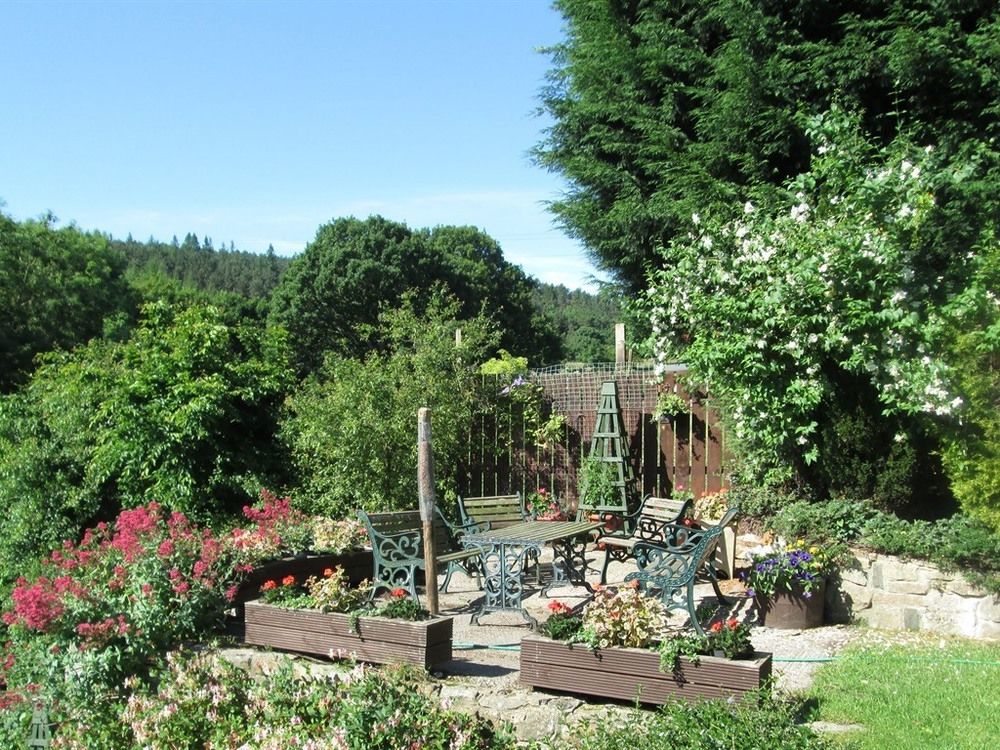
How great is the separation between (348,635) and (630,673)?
160 centimetres

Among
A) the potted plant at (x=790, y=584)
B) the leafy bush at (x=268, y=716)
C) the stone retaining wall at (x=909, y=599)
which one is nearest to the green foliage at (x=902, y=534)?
the stone retaining wall at (x=909, y=599)

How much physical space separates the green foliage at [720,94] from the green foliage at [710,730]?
6.20 meters

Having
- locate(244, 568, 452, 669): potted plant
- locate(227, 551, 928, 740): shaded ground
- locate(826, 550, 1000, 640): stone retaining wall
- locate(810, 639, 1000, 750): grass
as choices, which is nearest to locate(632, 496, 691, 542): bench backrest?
locate(227, 551, 928, 740): shaded ground

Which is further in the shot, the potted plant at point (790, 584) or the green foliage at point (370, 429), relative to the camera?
the green foliage at point (370, 429)

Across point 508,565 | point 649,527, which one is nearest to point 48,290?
point 649,527

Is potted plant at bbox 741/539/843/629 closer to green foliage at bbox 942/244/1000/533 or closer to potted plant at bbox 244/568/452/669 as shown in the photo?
green foliage at bbox 942/244/1000/533

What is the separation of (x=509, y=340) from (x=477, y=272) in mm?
3455

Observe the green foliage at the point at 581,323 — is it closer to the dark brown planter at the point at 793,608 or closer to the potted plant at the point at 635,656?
the dark brown planter at the point at 793,608

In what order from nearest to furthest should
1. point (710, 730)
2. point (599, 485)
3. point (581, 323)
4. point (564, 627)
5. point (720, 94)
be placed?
point (710, 730), point (564, 627), point (720, 94), point (599, 485), point (581, 323)

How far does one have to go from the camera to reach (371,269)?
112 ft

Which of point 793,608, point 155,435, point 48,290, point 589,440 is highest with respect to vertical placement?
point 48,290

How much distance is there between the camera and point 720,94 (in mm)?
9852

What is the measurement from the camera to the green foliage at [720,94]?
28.4 feet

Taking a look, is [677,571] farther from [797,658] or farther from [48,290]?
[48,290]
